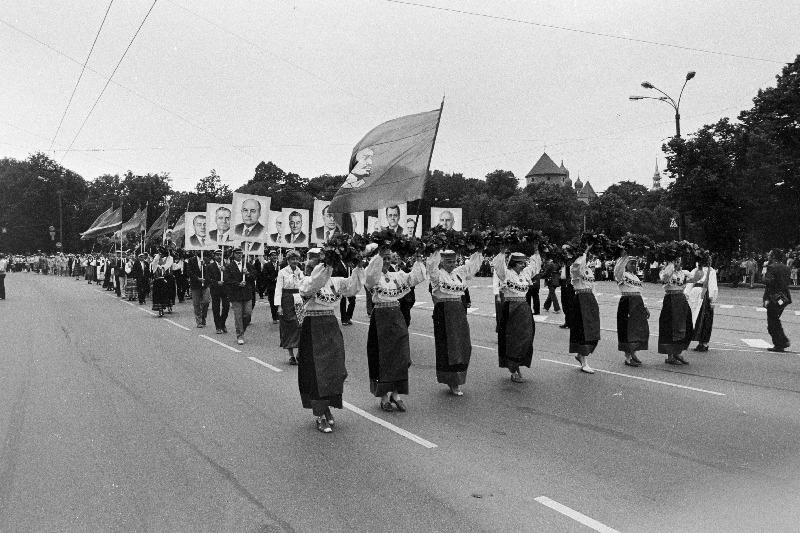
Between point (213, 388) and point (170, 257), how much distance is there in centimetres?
1333

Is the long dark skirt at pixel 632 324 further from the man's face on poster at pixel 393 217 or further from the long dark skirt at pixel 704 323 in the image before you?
the man's face on poster at pixel 393 217

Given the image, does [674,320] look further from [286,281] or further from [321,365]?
[286,281]

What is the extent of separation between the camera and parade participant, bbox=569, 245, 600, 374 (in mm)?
10078

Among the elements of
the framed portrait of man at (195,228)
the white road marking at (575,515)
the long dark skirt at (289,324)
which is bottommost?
the white road marking at (575,515)

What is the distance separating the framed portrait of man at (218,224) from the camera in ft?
73.3

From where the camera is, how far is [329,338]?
22.7 ft

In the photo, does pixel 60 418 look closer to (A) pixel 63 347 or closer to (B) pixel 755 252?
(A) pixel 63 347

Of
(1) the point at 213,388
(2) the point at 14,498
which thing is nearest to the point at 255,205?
(1) the point at 213,388

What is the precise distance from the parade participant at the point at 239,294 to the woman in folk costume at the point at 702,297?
9.12 meters

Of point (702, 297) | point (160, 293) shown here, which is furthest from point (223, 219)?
point (702, 297)

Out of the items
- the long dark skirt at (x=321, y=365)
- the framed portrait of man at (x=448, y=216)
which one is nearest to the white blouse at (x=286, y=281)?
the long dark skirt at (x=321, y=365)

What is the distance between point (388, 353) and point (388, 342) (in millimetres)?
133

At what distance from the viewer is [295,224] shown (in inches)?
1016

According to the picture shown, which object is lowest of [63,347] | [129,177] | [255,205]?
[63,347]
